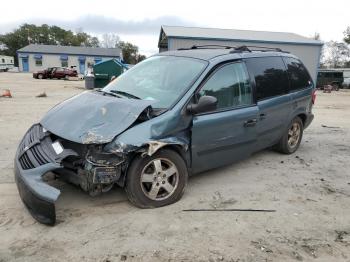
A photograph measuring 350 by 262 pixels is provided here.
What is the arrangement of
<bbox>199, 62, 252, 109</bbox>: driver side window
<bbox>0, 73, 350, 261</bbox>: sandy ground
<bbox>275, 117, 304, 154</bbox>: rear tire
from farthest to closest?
<bbox>275, 117, 304, 154</bbox>: rear tire < <bbox>199, 62, 252, 109</bbox>: driver side window < <bbox>0, 73, 350, 261</bbox>: sandy ground

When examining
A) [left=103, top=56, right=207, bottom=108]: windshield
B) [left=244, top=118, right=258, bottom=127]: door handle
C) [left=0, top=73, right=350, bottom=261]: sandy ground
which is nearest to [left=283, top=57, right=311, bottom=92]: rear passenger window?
[left=244, top=118, right=258, bottom=127]: door handle

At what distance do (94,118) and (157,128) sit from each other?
717 millimetres

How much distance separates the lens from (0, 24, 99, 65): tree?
87875mm

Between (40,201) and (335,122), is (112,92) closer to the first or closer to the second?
(40,201)

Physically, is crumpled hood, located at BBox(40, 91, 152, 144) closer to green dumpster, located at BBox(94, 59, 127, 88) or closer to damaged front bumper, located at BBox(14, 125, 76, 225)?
damaged front bumper, located at BBox(14, 125, 76, 225)

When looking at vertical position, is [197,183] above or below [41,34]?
below

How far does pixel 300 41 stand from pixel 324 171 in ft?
83.0

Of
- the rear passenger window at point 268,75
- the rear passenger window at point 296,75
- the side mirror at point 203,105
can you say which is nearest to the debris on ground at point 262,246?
the side mirror at point 203,105

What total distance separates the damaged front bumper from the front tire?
0.72 metres

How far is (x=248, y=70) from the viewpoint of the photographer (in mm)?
5230

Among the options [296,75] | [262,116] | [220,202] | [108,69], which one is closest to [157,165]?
[220,202]

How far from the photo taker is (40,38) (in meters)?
94.9

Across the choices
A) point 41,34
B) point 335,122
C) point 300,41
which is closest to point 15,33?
point 41,34

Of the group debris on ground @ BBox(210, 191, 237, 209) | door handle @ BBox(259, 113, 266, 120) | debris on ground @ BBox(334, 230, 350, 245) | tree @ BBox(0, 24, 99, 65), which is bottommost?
debris on ground @ BBox(334, 230, 350, 245)
